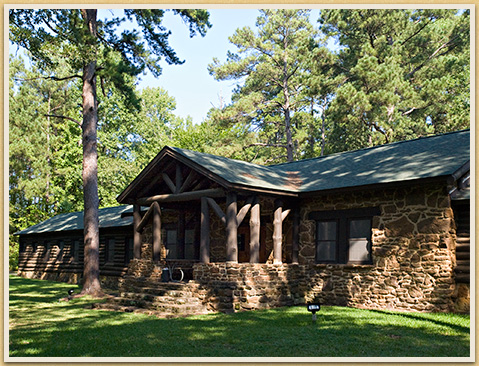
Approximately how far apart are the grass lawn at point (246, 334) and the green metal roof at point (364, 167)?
12.2 ft

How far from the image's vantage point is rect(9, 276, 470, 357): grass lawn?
8695 millimetres

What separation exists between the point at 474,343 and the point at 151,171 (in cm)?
1167

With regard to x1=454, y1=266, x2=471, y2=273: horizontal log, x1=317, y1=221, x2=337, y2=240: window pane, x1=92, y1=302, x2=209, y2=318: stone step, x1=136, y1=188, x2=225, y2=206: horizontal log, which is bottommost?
x1=92, y1=302, x2=209, y2=318: stone step

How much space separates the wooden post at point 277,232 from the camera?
15.1 m

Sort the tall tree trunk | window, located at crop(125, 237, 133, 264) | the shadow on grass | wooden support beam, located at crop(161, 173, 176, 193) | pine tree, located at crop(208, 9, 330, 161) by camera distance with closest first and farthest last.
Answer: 1. the shadow on grass
2. wooden support beam, located at crop(161, 173, 176, 193)
3. the tall tree trunk
4. window, located at crop(125, 237, 133, 264)
5. pine tree, located at crop(208, 9, 330, 161)

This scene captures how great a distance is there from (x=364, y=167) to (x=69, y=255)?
58.2 feet

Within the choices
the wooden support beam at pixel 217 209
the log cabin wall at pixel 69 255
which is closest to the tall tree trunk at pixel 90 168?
the log cabin wall at pixel 69 255

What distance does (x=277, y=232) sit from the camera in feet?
49.9

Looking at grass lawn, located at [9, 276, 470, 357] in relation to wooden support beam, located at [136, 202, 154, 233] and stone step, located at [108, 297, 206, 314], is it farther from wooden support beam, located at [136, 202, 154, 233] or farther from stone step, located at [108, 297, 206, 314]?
wooden support beam, located at [136, 202, 154, 233]

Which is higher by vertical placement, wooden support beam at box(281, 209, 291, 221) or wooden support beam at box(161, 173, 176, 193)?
wooden support beam at box(161, 173, 176, 193)

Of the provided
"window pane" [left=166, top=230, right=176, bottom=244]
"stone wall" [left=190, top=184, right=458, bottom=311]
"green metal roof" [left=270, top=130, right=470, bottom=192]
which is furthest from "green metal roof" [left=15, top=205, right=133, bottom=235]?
"stone wall" [left=190, top=184, right=458, bottom=311]

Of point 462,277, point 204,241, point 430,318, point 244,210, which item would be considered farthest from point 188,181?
point 462,277

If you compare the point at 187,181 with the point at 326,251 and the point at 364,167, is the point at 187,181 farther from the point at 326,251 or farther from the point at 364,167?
the point at 364,167

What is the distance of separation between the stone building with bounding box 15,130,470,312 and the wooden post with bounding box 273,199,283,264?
1.3 inches
